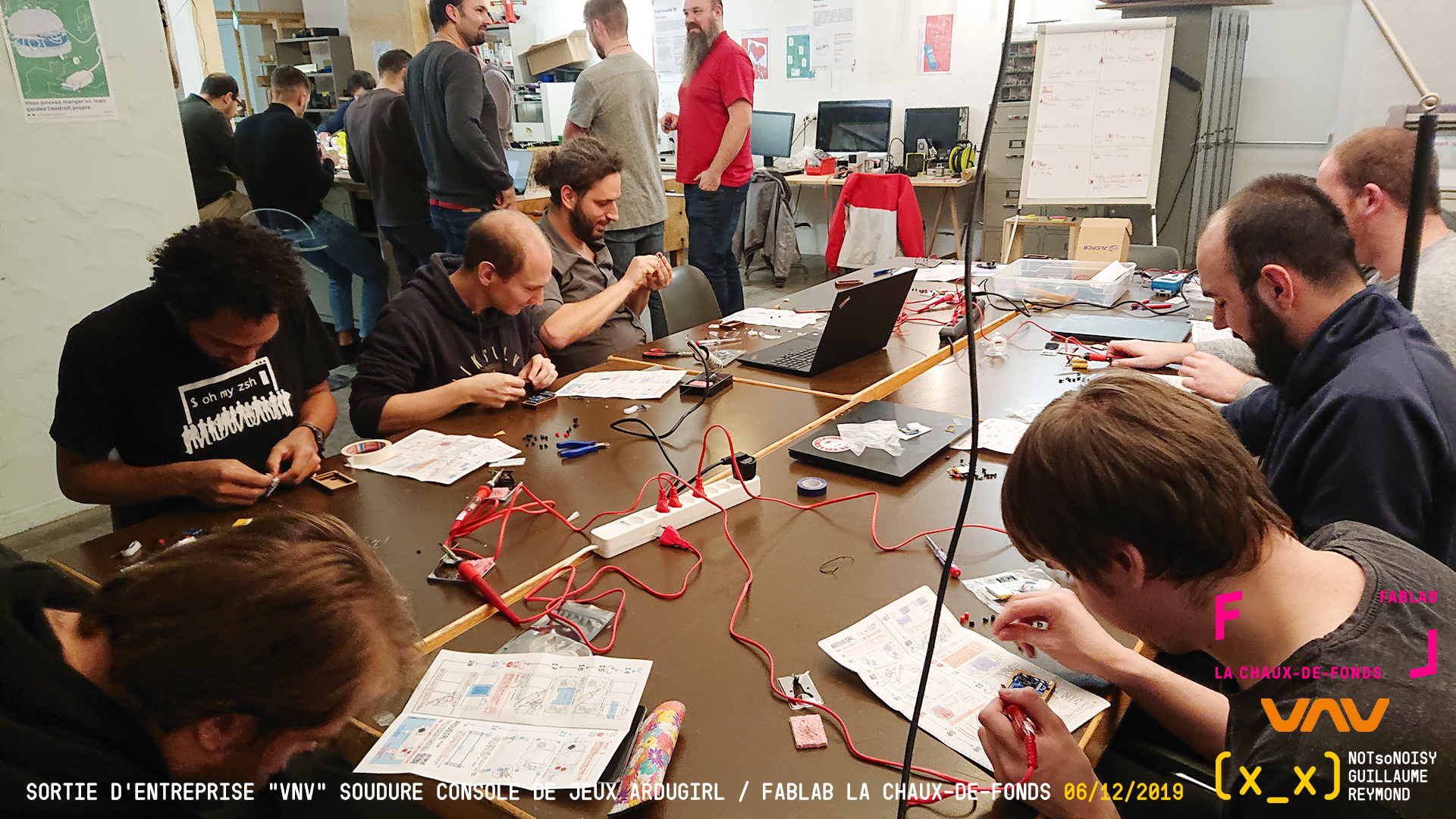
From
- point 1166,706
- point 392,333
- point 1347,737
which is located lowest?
point 1166,706

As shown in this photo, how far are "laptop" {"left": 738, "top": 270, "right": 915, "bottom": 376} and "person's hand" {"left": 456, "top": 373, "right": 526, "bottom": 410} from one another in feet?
2.05

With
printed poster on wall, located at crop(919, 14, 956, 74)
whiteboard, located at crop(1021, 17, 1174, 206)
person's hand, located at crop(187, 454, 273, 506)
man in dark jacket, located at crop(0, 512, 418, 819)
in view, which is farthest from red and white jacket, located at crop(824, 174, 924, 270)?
man in dark jacket, located at crop(0, 512, 418, 819)

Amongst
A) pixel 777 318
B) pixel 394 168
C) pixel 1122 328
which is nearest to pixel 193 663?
pixel 777 318

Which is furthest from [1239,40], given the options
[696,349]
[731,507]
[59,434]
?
[59,434]

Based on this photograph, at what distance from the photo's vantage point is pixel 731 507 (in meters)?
1.45

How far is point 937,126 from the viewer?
601 centimetres

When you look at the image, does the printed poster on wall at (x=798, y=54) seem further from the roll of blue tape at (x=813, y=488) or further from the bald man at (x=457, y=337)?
the roll of blue tape at (x=813, y=488)

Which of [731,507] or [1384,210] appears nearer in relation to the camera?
[731,507]

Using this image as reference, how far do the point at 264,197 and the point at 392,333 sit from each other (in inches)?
118

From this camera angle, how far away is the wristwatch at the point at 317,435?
172cm

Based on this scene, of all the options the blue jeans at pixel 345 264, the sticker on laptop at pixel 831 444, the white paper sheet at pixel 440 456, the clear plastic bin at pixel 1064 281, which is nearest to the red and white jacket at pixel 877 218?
the clear plastic bin at pixel 1064 281

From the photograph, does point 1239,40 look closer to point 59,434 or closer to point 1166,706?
point 1166,706

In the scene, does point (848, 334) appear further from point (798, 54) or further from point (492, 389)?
point (798, 54)

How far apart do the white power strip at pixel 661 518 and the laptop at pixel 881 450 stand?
17 centimetres
